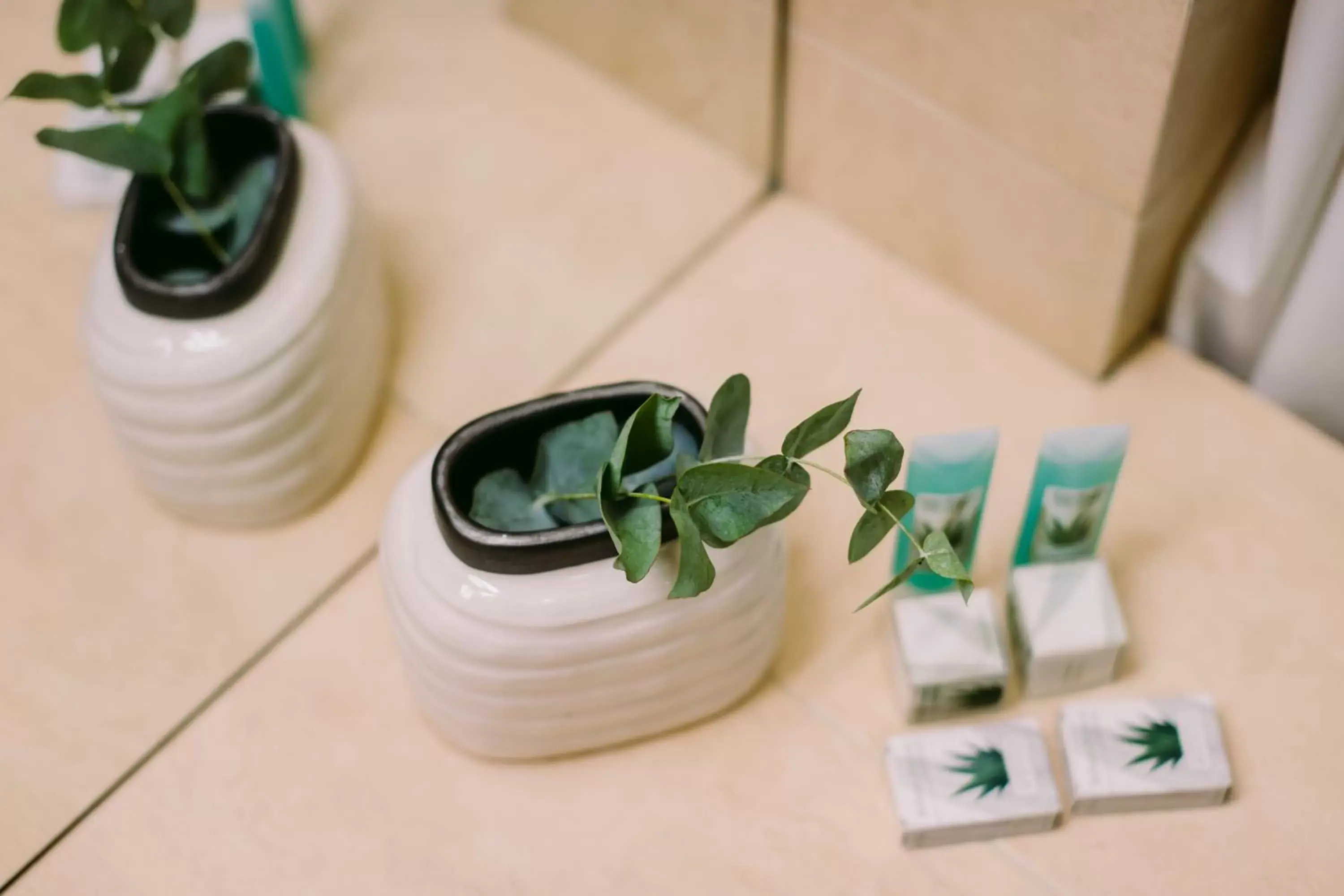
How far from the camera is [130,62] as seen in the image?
740 mm

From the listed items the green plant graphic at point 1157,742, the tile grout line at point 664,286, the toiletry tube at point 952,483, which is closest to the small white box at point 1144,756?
the green plant graphic at point 1157,742

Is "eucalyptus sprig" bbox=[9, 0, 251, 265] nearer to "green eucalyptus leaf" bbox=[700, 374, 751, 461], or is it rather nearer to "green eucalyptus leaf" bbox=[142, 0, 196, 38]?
"green eucalyptus leaf" bbox=[142, 0, 196, 38]

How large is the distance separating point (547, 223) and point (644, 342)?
0.12 metres

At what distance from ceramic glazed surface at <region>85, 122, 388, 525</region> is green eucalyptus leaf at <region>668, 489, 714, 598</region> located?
247 millimetres

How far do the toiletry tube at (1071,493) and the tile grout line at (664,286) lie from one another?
0.27 meters

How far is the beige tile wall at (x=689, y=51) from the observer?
0.88 metres

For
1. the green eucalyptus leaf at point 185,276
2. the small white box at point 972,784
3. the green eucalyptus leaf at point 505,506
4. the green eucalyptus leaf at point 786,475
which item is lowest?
the small white box at point 972,784

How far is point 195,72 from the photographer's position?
73 cm

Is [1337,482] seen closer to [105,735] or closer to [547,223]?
[547,223]

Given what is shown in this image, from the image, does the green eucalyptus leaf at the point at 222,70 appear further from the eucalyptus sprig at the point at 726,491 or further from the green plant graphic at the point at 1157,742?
the green plant graphic at the point at 1157,742

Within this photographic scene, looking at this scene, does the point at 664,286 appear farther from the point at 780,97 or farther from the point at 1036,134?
the point at 1036,134

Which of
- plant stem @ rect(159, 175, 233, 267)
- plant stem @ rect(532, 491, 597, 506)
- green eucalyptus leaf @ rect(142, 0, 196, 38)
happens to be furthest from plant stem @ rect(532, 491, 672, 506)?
green eucalyptus leaf @ rect(142, 0, 196, 38)

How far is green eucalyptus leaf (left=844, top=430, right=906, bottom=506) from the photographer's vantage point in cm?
58

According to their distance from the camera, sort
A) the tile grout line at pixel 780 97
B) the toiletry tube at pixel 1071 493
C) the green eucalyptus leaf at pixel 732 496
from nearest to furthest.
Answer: the green eucalyptus leaf at pixel 732 496
the toiletry tube at pixel 1071 493
the tile grout line at pixel 780 97
